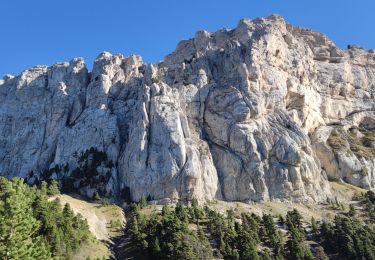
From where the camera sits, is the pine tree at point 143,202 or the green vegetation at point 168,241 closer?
the green vegetation at point 168,241

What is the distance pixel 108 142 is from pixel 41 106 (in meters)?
38.4

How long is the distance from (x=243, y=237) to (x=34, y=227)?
43.2m

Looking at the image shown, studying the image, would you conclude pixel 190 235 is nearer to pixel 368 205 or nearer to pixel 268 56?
pixel 368 205

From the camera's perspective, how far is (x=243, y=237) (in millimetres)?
90250

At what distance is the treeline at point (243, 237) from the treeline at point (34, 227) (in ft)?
47.0

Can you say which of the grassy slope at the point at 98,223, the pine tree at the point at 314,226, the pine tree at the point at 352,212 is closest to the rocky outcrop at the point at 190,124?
the grassy slope at the point at 98,223

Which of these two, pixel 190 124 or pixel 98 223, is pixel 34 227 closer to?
pixel 98 223

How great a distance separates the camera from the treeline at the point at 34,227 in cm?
5103

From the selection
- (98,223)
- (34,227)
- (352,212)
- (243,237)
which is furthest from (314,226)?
(34,227)

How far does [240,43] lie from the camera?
165125mm

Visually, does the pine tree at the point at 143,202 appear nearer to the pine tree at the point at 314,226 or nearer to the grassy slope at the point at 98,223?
the grassy slope at the point at 98,223

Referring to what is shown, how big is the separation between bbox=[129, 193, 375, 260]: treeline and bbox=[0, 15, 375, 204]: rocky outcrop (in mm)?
17132

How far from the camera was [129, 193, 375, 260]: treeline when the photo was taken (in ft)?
280

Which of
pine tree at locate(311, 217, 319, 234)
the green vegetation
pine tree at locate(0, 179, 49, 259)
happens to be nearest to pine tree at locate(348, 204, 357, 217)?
pine tree at locate(311, 217, 319, 234)
